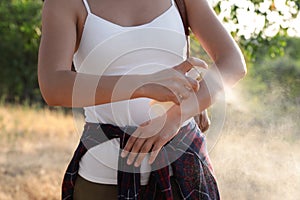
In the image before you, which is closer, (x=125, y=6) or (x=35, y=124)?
(x=125, y=6)

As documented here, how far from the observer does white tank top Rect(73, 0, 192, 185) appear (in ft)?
5.69

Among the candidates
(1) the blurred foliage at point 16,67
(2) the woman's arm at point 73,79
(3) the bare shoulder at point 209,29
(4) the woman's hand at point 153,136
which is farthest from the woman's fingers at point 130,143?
(1) the blurred foliage at point 16,67

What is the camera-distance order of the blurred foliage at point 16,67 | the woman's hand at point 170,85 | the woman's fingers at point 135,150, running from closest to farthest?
the woman's hand at point 170,85 → the woman's fingers at point 135,150 → the blurred foliage at point 16,67

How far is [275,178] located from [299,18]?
0.85 metres

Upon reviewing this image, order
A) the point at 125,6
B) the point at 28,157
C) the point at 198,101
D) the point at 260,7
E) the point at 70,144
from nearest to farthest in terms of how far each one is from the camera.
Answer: the point at 198,101
the point at 125,6
the point at 260,7
the point at 28,157
the point at 70,144

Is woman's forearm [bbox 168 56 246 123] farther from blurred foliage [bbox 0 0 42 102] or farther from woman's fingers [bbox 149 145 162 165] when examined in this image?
blurred foliage [bbox 0 0 42 102]

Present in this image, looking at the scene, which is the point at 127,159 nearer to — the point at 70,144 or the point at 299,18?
the point at 299,18

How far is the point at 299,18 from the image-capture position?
381cm

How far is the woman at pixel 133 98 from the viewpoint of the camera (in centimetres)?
166

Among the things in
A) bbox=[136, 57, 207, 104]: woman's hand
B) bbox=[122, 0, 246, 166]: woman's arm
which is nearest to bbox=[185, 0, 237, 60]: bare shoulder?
bbox=[122, 0, 246, 166]: woman's arm

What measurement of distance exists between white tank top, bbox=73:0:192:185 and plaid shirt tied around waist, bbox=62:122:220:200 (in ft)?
0.07

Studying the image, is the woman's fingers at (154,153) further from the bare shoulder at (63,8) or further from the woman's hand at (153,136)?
the bare shoulder at (63,8)

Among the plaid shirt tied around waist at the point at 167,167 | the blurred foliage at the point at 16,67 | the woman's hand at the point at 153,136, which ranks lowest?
the blurred foliage at the point at 16,67

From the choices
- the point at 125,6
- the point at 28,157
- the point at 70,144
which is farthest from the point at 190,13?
the point at 70,144
